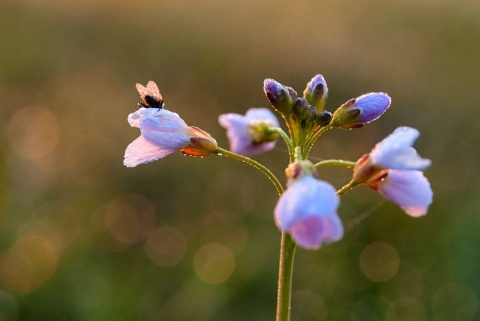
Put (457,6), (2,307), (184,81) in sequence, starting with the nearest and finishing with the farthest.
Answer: (2,307), (184,81), (457,6)

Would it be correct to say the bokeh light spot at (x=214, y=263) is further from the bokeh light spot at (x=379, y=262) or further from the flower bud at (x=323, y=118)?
the flower bud at (x=323, y=118)

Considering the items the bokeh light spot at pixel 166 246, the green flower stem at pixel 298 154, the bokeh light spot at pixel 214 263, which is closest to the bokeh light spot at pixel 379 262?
the bokeh light spot at pixel 214 263

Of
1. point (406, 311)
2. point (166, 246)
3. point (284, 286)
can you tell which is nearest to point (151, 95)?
point (284, 286)

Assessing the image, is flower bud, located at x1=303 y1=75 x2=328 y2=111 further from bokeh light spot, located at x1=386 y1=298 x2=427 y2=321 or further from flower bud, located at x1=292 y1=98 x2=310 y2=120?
bokeh light spot, located at x1=386 y1=298 x2=427 y2=321

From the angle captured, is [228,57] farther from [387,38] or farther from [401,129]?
[401,129]

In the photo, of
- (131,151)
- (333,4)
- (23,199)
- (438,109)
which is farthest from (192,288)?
(333,4)

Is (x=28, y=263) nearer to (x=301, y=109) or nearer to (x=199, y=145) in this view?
(x=199, y=145)
